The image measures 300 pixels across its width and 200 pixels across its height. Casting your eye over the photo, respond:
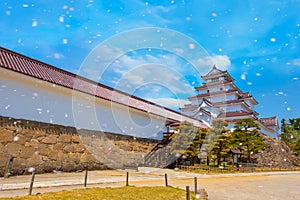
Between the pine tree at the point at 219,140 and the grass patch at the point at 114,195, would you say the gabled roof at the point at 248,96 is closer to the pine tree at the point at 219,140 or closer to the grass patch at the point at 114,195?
the pine tree at the point at 219,140

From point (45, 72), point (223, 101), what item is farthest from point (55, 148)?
point (223, 101)

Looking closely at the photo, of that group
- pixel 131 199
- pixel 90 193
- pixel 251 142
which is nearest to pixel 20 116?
pixel 90 193

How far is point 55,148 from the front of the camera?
10617 millimetres

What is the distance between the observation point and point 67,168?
11.0 metres

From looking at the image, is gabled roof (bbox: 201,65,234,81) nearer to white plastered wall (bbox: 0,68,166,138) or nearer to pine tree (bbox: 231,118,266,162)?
pine tree (bbox: 231,118,266,162)

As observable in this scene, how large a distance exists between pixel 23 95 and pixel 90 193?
6.12m

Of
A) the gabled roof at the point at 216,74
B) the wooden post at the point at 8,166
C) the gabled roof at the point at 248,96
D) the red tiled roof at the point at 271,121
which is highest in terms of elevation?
the gabled roof at the point at 216,74

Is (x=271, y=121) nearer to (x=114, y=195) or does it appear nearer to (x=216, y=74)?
(x=216, y=74)

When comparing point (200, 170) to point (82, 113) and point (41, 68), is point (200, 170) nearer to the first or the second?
point (82, 113)

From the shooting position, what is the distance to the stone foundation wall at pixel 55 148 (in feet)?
29.4

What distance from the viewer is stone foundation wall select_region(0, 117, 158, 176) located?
29.4 feet

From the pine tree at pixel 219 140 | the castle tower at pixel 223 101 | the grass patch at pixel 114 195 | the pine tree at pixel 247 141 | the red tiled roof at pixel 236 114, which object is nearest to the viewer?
the grass patch at pixel 114 195

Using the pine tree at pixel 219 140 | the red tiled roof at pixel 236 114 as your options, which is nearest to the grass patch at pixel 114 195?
the pine tree at pixel 219 140

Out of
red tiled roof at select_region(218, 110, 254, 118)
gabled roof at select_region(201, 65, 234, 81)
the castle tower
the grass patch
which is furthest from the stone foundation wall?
gabled roof at select_region(201, 65, 234, 81)
